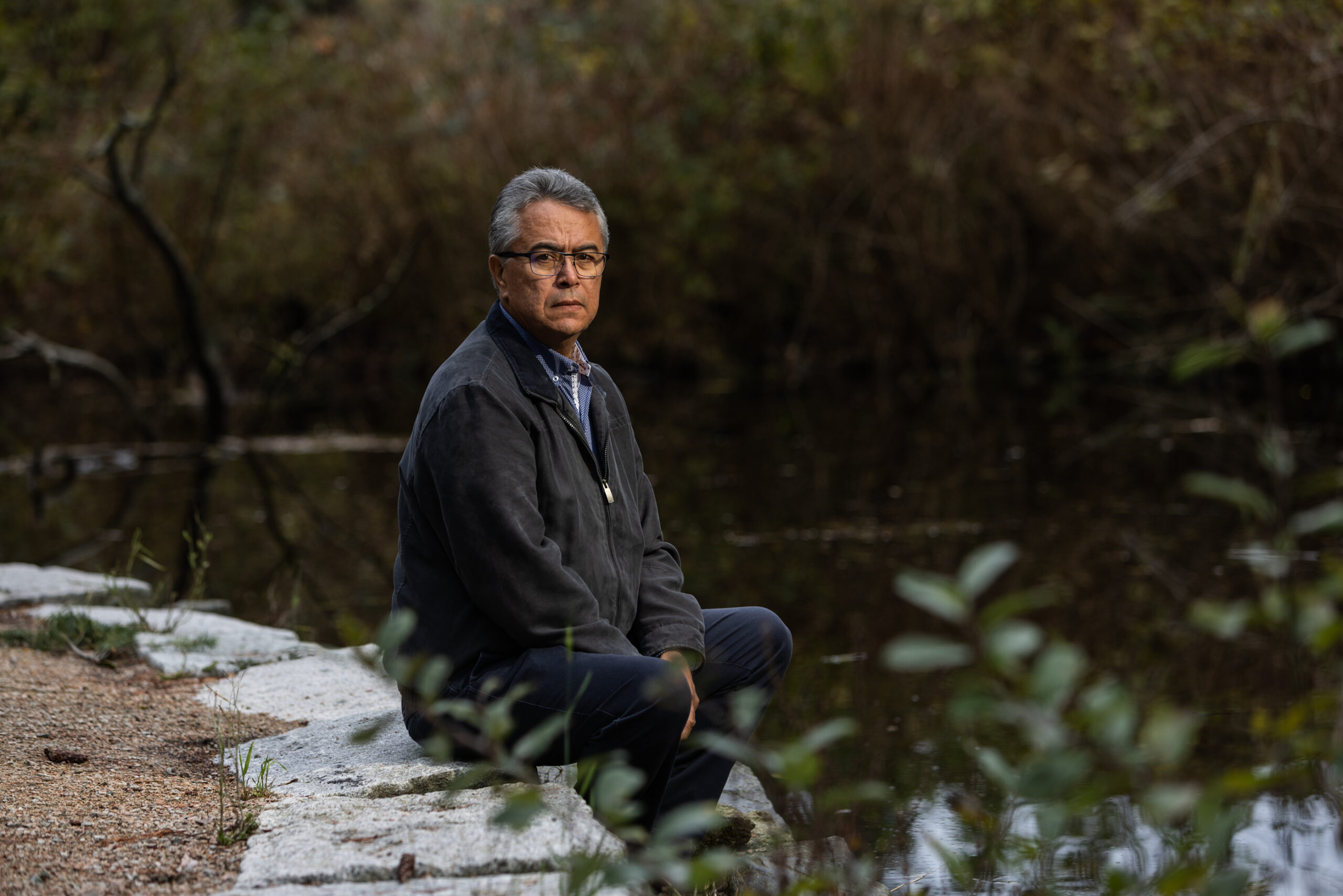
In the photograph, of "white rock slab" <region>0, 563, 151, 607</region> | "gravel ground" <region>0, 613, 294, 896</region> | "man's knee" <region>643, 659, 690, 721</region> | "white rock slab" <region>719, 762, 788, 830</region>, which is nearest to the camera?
"gravel ground" <region>0, 613, 294, 896</region>

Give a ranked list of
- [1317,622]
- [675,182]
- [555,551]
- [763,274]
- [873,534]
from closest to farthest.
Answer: [1317,622]
[555,551]
[873,534]
[675,182]
[763,274]

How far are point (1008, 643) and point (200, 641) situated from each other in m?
3.67

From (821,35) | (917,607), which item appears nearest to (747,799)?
(917,607)

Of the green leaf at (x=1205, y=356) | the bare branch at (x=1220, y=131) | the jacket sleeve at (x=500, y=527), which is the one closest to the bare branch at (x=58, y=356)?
the bare branch at (x=1220, y=131)

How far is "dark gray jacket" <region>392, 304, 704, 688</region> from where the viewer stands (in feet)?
8.83

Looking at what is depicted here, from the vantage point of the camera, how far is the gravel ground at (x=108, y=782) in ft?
7.92

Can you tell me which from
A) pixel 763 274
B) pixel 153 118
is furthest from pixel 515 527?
pixel 763 274

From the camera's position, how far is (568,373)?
304cm

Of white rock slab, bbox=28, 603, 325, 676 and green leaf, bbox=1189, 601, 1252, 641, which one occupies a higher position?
white rock slab, bbox=28, 603, 325, 676

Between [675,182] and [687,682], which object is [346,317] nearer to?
[675,182]

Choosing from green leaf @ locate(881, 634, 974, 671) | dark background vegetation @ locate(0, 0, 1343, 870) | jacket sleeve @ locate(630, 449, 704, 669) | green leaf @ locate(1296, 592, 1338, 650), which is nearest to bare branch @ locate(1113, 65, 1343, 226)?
dark background vegetation @ locate(0, 0, 1343, 870)

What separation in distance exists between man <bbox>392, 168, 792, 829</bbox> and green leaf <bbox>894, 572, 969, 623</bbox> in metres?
1.31

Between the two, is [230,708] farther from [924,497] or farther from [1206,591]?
[924,497]

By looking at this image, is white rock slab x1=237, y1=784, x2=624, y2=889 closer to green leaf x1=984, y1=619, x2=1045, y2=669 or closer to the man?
the man
